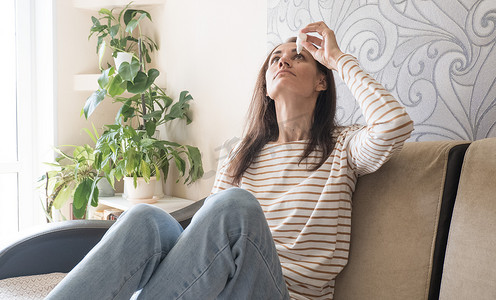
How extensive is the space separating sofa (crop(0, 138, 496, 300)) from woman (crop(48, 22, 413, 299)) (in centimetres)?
6

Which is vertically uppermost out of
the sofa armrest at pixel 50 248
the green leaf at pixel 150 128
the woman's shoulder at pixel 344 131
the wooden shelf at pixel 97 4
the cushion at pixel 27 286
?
the wooden shelf at pixel 97 4

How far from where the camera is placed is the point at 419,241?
129 centimetres

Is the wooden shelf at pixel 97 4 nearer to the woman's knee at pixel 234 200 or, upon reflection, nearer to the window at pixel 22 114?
the window at pixel 22 114

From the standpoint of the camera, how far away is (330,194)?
145cm

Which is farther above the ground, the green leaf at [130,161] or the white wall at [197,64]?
the white wall at [197,64]

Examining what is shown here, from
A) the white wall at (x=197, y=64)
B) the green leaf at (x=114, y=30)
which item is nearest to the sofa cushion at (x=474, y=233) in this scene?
the white wall at (x=197, y=64)

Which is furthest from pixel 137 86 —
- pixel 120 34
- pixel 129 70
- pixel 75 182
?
pixel 75 182

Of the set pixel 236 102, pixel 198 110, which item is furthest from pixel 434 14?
pixel 198 110

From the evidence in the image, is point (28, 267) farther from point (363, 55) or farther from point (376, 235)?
point (363, 55)

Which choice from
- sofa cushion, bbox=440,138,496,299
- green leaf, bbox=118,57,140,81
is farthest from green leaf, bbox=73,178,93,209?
sofa cushion, bbox=440,138,496,299

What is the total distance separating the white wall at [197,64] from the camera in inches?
94.5

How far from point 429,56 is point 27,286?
4.38 feet

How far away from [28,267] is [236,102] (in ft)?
3.86

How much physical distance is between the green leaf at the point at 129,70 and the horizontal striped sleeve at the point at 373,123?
1321 millimetres
